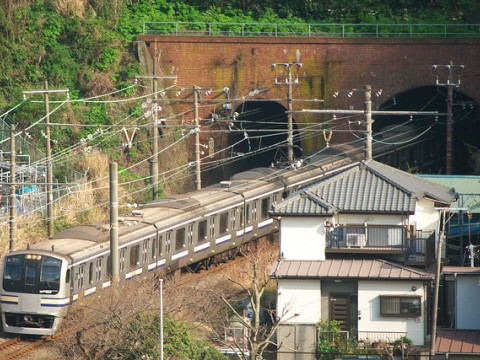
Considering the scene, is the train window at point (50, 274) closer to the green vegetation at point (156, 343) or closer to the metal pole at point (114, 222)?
the metal pole at point (114, 222)

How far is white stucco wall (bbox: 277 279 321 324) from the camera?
3366 centimetres

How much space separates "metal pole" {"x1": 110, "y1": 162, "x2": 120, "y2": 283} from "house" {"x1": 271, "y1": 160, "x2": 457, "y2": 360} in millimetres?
3618

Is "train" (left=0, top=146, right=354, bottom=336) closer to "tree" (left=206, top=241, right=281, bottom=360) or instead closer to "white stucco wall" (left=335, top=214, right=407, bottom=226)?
"tree" (left=206, top=241, right=281, bottom=360)

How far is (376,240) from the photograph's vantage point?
115 ft

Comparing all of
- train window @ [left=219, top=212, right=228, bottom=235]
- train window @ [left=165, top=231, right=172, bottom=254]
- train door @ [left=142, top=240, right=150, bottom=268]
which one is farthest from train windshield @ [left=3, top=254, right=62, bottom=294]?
train window @ [left=219, top=212, right=228, bottom=235]

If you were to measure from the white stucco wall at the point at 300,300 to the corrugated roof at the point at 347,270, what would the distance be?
232 millimetres

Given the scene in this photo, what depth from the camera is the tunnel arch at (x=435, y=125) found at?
56.5 m

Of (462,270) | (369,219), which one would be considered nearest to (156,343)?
(369,219)

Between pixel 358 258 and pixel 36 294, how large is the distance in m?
7.58

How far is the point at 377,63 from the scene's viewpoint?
54.3 meters

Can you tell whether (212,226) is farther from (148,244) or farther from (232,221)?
(148,244)

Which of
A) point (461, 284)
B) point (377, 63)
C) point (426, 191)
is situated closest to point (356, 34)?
point (377, 63)

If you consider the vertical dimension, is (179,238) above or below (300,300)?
above

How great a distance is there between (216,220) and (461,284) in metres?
10.7
